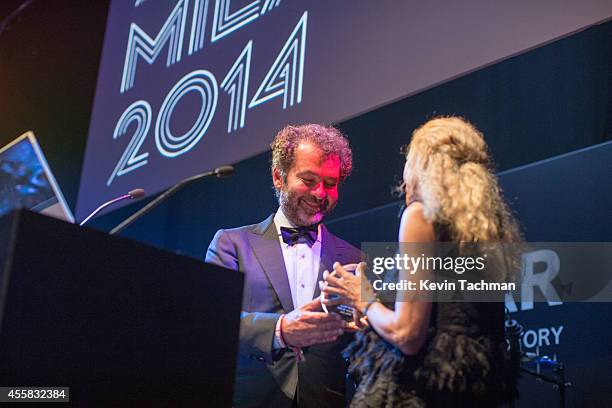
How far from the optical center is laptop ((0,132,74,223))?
527cm

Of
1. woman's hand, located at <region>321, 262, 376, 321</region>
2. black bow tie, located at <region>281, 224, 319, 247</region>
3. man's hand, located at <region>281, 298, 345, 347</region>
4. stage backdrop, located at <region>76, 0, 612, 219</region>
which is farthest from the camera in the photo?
stage backdrop, located at <region>76, 0, 612, 219</region>

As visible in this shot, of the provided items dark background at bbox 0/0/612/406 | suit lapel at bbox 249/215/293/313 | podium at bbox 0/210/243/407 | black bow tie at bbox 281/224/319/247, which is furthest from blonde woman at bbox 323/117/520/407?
dark background at bbox 0/0/612/406

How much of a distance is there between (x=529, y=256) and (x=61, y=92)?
4.14 metres

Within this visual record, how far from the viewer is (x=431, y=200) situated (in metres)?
1.76

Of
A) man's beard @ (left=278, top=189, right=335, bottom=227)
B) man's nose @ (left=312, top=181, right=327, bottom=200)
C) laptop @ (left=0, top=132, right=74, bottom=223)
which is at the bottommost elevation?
man's beard @ (left=278, top=189, right=335, bottom=227)

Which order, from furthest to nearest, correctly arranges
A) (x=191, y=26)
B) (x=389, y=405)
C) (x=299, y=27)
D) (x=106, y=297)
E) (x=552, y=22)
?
(x=191, y=26) → (x=299, y=27) → (x=552, y=22) → (x=389, y=405) → (x=106, y=297)

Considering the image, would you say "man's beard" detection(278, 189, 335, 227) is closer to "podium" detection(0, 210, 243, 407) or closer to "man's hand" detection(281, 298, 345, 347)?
"man's hand" detection(281, 298, 345, 347)

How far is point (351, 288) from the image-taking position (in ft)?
6.10

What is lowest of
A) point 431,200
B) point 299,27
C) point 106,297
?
point 106,297

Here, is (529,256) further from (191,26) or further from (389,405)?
(389,405)

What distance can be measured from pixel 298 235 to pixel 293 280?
18 centimetres

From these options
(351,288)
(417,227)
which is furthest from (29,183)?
(417,227)

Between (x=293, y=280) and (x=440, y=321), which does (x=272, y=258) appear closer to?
(x=293, y=280)

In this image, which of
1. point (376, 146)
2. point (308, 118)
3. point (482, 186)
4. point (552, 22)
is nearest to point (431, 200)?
point (482, 186)
